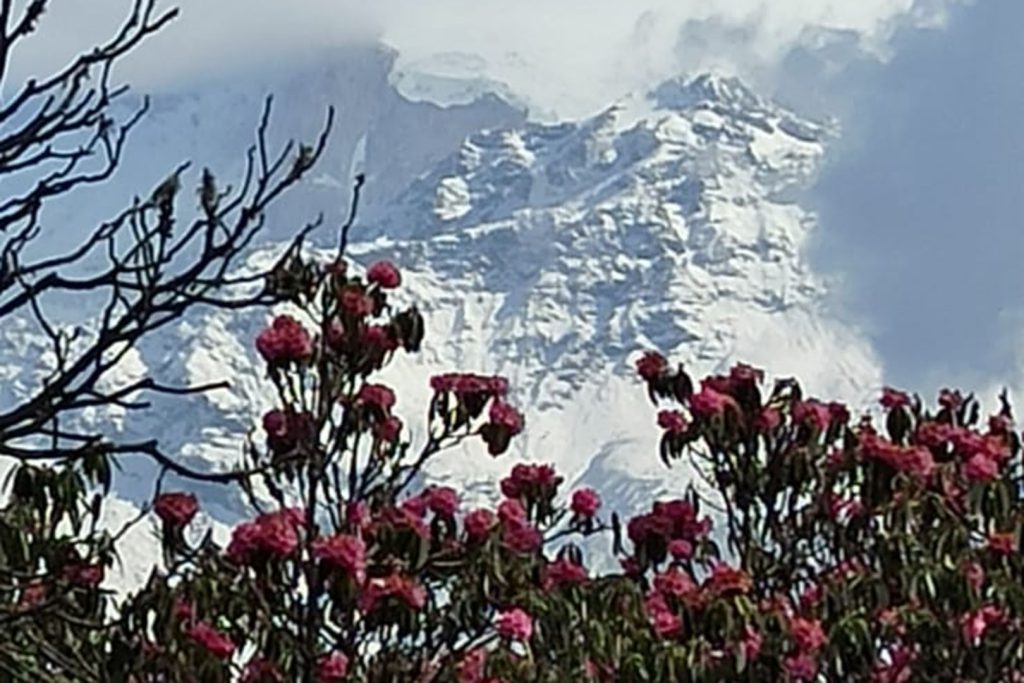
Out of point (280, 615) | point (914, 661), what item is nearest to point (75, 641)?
point (280, 615)

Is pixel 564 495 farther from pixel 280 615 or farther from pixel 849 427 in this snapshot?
pixel 280 615

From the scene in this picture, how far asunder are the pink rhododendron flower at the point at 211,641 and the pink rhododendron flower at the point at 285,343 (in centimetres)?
99

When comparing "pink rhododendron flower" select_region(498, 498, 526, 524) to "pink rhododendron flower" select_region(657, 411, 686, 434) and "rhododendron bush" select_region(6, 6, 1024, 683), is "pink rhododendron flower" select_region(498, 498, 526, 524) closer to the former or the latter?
"rhododendron bush" select_region(6, 6, 1024, 683)

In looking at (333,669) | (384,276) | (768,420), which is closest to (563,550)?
(768,420)

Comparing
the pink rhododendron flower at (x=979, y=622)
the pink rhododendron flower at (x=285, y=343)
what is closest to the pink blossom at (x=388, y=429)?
the pink rhododendron flower at (x=285, y=343)

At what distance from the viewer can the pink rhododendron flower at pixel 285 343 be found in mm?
7328

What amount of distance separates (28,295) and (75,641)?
1887mm

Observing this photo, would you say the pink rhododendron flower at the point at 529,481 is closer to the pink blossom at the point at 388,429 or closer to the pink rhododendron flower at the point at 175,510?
the pink blossom at the point at 388,429

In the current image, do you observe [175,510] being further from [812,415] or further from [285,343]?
[812,415]

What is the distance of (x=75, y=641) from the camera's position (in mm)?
6141

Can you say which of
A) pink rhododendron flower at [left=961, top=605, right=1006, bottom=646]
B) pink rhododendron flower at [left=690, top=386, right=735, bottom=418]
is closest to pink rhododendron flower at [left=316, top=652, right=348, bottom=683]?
pink rhododendron flower at [left=690, top=386, right=735, bottom=418]

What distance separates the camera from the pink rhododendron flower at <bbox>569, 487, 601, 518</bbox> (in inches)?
340

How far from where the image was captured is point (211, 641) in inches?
257

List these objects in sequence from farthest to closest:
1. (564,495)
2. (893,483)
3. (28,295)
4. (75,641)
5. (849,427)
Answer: (564,495)
(849,427)
(893,483)
(75,641)
(28,295)
